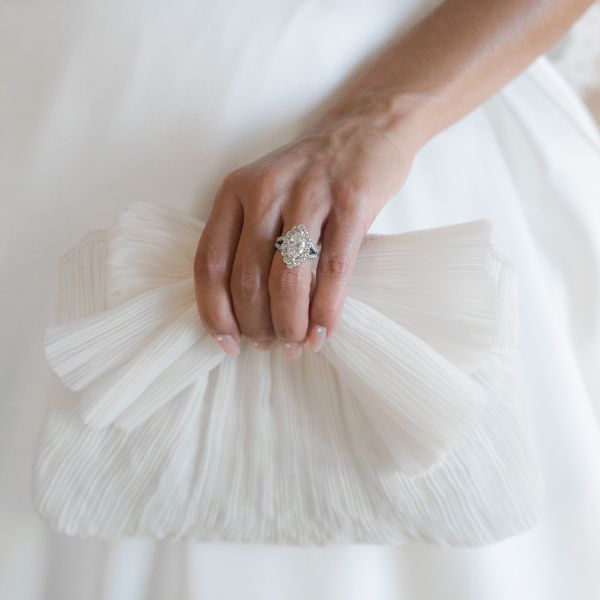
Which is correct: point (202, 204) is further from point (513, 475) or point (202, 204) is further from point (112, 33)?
point (513, 475)

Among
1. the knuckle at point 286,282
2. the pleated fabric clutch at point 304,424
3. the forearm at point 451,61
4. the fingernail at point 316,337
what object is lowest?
the pleated fabric clutch at point 304,424

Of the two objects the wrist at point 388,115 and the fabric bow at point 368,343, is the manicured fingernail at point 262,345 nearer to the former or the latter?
the fabric bow at point 368,343

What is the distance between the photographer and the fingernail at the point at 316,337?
1.64ft

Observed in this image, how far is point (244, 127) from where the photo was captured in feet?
2.24

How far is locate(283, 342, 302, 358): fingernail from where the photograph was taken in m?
0.51

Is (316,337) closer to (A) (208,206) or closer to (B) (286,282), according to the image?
(B) (286,282)

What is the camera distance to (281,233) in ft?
1.74

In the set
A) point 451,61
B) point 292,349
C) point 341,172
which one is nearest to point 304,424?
point 292,349

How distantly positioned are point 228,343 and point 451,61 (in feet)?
1.27

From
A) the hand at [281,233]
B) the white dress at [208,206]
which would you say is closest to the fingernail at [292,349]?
the hand at [281,233]

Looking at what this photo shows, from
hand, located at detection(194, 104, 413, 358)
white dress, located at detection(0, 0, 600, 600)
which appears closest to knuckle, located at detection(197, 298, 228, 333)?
hand, located at detection(194, 104, 413, 358)

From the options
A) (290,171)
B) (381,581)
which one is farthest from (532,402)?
(290,171)

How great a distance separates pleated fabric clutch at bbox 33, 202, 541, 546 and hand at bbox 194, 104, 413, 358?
0.02 meters

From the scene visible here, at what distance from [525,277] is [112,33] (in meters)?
0.51
